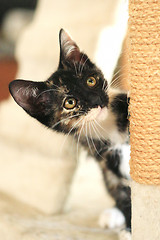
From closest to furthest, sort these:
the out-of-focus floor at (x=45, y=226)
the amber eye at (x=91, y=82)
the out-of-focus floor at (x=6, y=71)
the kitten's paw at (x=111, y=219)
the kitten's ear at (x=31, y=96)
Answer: the kitten's ear at (x=31, y=96) < the amber eye at (x=91, y=82) < the out-of-focus floor at (x=45, y=226) < the kitten's paw at (x=111, y=219) < the out-of-focus floor at (x=6, y=71)

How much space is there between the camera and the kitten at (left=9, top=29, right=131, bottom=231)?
103 cm

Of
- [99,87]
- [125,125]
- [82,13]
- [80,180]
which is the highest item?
[82,13]

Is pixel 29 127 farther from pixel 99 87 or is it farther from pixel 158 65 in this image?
pixel 158 65

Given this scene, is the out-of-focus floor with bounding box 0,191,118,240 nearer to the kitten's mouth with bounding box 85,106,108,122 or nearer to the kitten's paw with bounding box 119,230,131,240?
the kitten's paw with bounding box 119,230,131,240

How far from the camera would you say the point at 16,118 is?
5.55 feet

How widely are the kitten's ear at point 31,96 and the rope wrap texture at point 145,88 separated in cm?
35

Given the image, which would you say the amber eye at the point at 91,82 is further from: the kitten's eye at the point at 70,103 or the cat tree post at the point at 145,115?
the cat tree post at the point at 145,115

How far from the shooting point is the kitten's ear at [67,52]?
44.1 inches

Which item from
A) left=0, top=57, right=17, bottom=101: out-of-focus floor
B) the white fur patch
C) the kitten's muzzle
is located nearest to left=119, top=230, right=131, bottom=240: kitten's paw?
the white fur patch

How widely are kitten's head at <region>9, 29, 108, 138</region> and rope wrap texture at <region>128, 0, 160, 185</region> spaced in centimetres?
22

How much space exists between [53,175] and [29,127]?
301 mm

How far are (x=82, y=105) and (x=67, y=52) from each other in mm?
240

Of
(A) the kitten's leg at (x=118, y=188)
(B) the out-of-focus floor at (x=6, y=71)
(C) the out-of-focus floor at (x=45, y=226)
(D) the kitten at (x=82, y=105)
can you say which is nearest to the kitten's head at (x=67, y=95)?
(D) the kitten at (x=82, y=105)

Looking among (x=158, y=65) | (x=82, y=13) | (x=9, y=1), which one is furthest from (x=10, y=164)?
(x=9, y=1)
